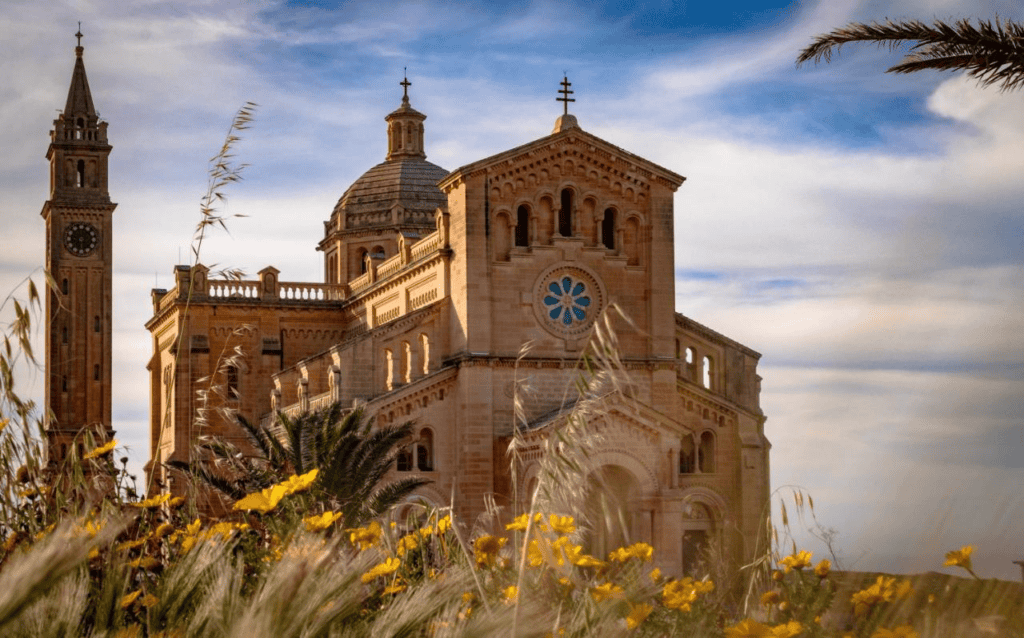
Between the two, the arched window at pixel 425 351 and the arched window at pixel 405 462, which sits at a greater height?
the arched window at pixel 425 351

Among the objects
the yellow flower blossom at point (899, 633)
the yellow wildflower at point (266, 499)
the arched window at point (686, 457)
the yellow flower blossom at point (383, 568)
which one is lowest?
the arched window at point (686, 457)

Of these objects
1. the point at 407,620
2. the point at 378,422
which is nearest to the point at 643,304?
the point at 378,422

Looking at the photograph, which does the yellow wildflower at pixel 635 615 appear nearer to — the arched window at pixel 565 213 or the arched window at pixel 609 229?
the arched window at pixel 565 213

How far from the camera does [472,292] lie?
4444cm

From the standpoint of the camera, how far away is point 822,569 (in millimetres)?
8438

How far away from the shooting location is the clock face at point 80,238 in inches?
3004

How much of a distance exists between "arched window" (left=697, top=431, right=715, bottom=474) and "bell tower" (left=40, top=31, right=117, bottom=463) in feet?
128

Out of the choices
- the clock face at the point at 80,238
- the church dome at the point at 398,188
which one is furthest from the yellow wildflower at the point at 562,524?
the clock face at the point at 80,238

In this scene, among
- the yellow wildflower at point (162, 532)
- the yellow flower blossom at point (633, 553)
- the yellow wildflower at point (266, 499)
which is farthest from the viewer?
the yellow flower blossom at point (633, 553)

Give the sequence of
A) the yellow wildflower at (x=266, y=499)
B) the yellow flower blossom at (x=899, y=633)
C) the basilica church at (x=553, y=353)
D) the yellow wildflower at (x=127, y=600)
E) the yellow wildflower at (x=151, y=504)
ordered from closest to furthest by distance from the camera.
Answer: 1. the yellow wildflower at (x=127, y=600)
2. the yellow flower blossom at (x=899, y=633)
3. the yellow wildflower at (x=266, y=499)
4. the yellow wildflower at (x=151, y=504)
5. the basilica church at (x=553, y=353)

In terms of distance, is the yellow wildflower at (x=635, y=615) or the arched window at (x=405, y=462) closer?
the yellow wildflower at (x=635, y=615)

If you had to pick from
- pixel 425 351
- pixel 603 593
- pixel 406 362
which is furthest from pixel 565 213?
pixel 603 593

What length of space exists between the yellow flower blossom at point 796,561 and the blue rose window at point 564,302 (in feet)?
121

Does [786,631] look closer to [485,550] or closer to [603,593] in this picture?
[603,593]
